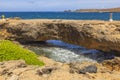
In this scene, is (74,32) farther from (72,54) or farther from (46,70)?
(46,70)

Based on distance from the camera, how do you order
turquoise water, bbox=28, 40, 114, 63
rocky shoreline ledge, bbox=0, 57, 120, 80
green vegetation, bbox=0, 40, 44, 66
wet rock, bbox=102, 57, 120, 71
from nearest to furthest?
rocky shoreline ledge, bbox=0, 57, 120, 80 < wet rock, bbox=102, 57, 120, 71 < green vegetation, bbox=0, 40, 44, 66 < turquoise water, bbox=28, 40, 114, 63

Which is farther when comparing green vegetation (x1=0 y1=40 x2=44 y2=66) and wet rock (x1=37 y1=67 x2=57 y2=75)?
green vegetation (x1=0 y1=40 x2=44 y2=66)

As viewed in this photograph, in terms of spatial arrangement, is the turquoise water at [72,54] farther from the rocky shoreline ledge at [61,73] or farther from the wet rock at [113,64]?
the rocky shoreline ledge at [61,73]

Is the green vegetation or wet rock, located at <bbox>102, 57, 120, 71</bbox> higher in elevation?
the green vegetation

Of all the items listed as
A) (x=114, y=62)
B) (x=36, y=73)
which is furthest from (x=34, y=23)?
(x=36, y=73)

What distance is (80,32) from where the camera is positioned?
24.5 meters

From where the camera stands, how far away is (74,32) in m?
25.4

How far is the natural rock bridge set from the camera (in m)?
22.0

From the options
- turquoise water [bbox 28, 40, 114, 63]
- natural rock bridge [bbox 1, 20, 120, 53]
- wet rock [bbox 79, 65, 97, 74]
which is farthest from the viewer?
natural rock bridge [bbox 1, 20, 120, 53]

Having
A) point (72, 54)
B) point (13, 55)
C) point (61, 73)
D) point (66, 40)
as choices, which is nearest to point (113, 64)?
Answer: point (13, 55)

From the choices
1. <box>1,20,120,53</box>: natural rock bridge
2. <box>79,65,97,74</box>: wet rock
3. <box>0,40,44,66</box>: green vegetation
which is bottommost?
<box>1,20,120,53</box>: natural rock bridge

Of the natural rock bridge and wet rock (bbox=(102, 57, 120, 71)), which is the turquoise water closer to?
the natural rock bridge

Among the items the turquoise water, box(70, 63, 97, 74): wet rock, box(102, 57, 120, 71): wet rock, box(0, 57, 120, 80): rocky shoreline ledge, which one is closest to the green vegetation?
box(102, 57, 120, 71): wet rock

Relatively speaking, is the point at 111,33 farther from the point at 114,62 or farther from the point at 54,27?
the point at 114,62
